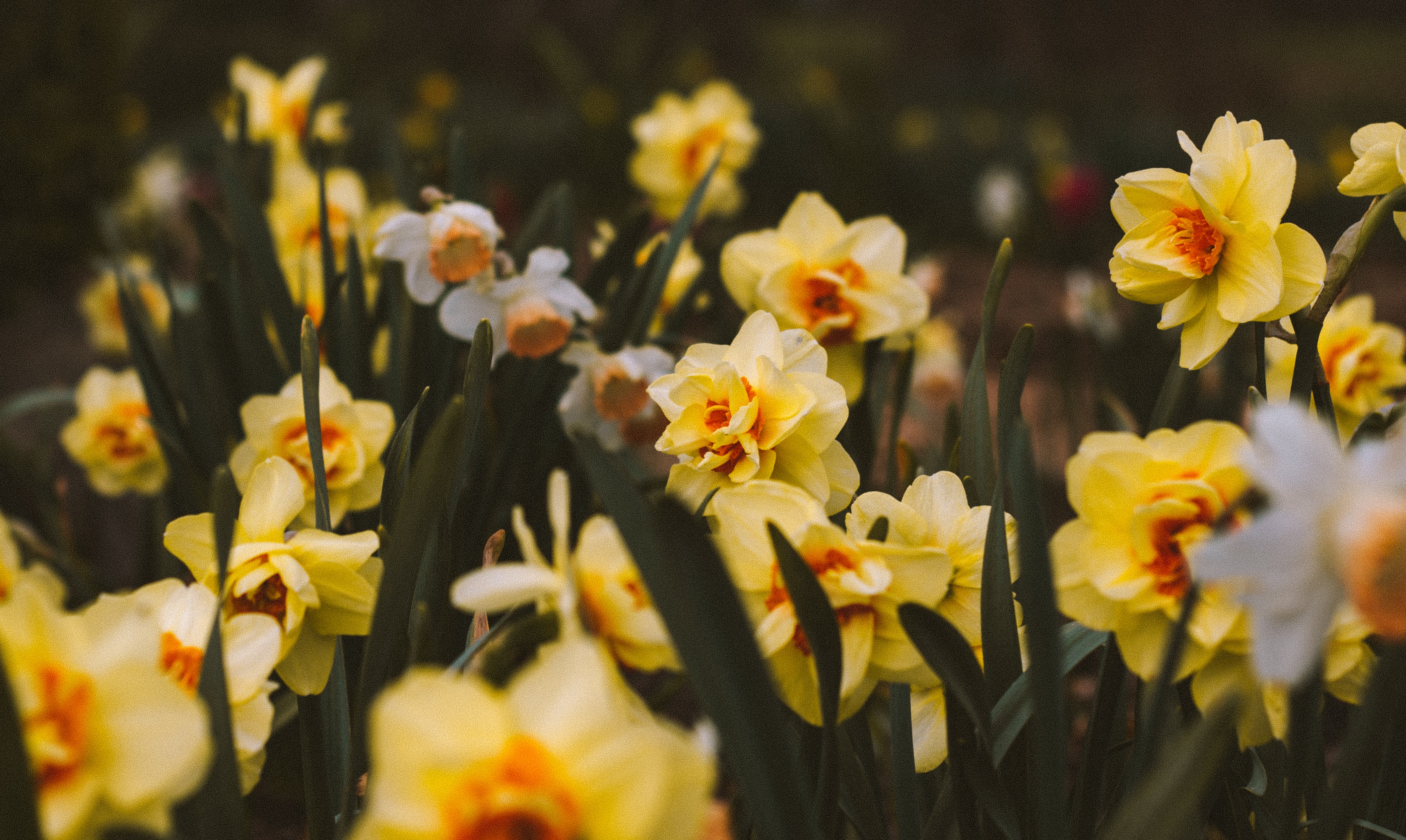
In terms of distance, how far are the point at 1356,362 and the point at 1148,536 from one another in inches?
22.9

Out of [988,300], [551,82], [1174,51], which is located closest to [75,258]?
[988,300]

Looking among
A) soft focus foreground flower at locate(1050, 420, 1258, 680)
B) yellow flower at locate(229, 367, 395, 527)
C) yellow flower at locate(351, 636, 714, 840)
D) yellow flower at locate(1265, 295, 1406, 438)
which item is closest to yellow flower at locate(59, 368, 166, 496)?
yellow flower at locate(229, 367, 395, 527)

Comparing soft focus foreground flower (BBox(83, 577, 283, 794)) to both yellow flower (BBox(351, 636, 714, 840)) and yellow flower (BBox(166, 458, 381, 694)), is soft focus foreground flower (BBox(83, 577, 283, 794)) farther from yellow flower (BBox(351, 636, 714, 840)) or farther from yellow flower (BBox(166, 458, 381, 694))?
yellow flower (BBox(351, 636, 714, 840))

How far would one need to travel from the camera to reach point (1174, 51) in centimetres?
818

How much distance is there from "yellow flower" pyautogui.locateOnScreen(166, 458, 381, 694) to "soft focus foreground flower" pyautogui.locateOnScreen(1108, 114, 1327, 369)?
24.2 inches

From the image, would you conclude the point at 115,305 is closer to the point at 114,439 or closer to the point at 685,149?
the point at 114,439

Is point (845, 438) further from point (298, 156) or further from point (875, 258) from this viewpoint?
point (298, 156)

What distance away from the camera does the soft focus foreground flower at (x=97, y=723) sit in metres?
0.40

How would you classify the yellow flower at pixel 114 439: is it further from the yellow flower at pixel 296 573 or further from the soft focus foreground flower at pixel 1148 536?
the soft focus foreground flower at pixel 1148 536

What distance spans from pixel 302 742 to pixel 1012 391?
2.04 feet

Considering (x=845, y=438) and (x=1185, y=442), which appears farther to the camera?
(x=845, y=438)

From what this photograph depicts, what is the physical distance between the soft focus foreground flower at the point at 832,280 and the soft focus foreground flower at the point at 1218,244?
0.26m

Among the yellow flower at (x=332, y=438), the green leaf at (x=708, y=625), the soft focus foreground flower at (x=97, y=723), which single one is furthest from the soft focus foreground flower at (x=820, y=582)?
the yellow flower at (x=332, y=438)

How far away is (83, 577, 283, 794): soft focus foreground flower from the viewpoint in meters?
0.56
